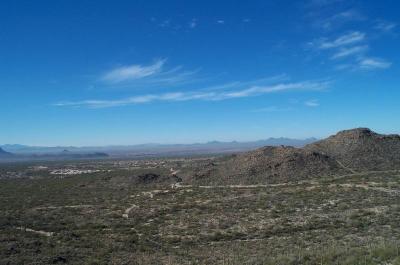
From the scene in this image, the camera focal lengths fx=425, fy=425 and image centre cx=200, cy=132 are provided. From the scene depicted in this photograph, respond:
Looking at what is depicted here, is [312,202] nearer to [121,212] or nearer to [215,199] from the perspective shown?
[215,199]

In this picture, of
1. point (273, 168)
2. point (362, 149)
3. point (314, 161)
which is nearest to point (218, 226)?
point (273, 168)

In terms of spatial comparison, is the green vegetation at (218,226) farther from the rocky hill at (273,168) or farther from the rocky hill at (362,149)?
the rocky hill at (362,149)

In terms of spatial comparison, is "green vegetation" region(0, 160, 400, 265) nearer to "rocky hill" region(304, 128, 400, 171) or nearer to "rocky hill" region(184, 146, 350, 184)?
"rocky hill" region(184, 146, 350, 184)

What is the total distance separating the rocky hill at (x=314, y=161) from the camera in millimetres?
56906

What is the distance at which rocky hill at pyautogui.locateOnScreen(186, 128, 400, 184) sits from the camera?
2240 inches

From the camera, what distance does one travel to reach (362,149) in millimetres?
64062

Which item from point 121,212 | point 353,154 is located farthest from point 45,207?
point 353,154

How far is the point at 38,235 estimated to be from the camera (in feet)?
91.8

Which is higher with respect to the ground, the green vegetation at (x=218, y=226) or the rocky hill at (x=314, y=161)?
the rocky hill at (x=314, y=161)

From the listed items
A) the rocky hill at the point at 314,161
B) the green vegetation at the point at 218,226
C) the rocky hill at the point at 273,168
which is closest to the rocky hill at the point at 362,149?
the rocky hill at the point at 314,161

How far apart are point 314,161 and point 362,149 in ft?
30.5

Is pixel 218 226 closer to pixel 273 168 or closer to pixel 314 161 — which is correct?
pixel 273 168

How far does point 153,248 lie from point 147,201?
20.0 meters

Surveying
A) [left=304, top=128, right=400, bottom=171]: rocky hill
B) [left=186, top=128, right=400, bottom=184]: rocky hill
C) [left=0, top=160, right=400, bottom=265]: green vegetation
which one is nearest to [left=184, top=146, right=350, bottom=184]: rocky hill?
[left=186, top=128, right=400, bottom=184]: rocky hill
